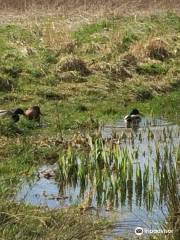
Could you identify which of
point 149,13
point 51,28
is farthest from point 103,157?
point 149,13

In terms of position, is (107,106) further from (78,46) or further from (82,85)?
(78,46)

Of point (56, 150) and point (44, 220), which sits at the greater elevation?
point (44, 220)

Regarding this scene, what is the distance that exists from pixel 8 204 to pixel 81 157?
3.49 metres

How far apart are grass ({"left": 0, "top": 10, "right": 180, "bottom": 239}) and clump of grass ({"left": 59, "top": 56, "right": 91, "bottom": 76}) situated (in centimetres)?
3

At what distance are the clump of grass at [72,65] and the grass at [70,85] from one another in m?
0.03

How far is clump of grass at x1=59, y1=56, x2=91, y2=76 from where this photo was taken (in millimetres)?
19984

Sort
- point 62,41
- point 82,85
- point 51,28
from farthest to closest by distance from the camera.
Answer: point 51,28 → point 62,41 → point 82,85

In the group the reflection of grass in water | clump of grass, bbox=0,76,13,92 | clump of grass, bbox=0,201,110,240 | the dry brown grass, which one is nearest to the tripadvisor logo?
clump of grass, bbox=0,201,110,240

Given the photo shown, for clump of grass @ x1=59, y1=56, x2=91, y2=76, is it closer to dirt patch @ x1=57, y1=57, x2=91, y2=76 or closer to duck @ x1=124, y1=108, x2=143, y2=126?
dirt patch @ x1=57, y1=57, x2=91, y2=76

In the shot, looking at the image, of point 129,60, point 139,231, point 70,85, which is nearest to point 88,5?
point 129,60

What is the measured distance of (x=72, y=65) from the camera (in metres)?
20.0

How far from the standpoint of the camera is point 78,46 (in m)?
22.9

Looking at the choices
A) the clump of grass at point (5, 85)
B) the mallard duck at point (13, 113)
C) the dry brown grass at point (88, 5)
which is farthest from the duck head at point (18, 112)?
the dry brown grass at point (88, 5)

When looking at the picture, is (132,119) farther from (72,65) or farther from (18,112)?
(72,65)
